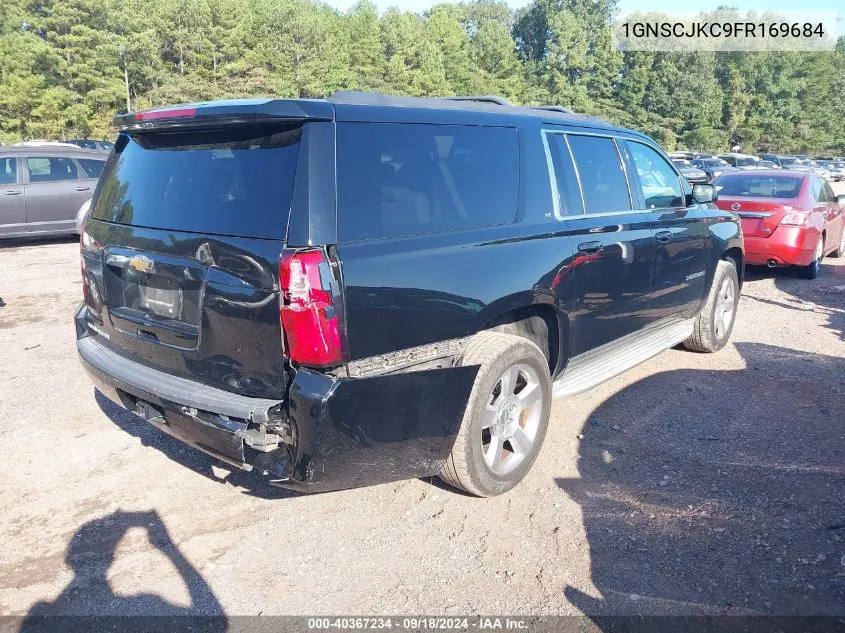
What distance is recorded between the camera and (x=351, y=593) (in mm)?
2824

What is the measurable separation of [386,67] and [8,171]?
1715 inches

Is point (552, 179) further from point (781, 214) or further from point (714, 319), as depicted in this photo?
point (781, 214)

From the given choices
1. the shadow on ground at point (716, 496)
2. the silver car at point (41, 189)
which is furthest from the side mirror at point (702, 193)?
the silver car at point (41, 189)

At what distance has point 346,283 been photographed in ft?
8.77

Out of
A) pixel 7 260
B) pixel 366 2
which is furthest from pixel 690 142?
pixel 7 260

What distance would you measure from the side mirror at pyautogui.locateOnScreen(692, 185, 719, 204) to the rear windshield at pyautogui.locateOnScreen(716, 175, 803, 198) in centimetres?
442

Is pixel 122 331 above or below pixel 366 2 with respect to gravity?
below

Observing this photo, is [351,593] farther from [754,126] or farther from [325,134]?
[754,126]

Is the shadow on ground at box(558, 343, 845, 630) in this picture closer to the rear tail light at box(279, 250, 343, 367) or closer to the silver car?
the rear tail light at box(279, 250, 343, 367)

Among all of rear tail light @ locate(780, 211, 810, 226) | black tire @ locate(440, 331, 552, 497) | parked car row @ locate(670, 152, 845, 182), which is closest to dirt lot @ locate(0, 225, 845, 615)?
black tire @ locate(440, 331, 552, 497)

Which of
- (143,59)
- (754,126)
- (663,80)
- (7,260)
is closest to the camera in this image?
(7,260)

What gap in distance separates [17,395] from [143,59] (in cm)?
4356

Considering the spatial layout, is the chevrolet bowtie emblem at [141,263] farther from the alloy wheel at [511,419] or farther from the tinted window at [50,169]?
the tinted window at [50,169]

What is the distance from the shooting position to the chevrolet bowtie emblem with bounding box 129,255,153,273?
3060mm
